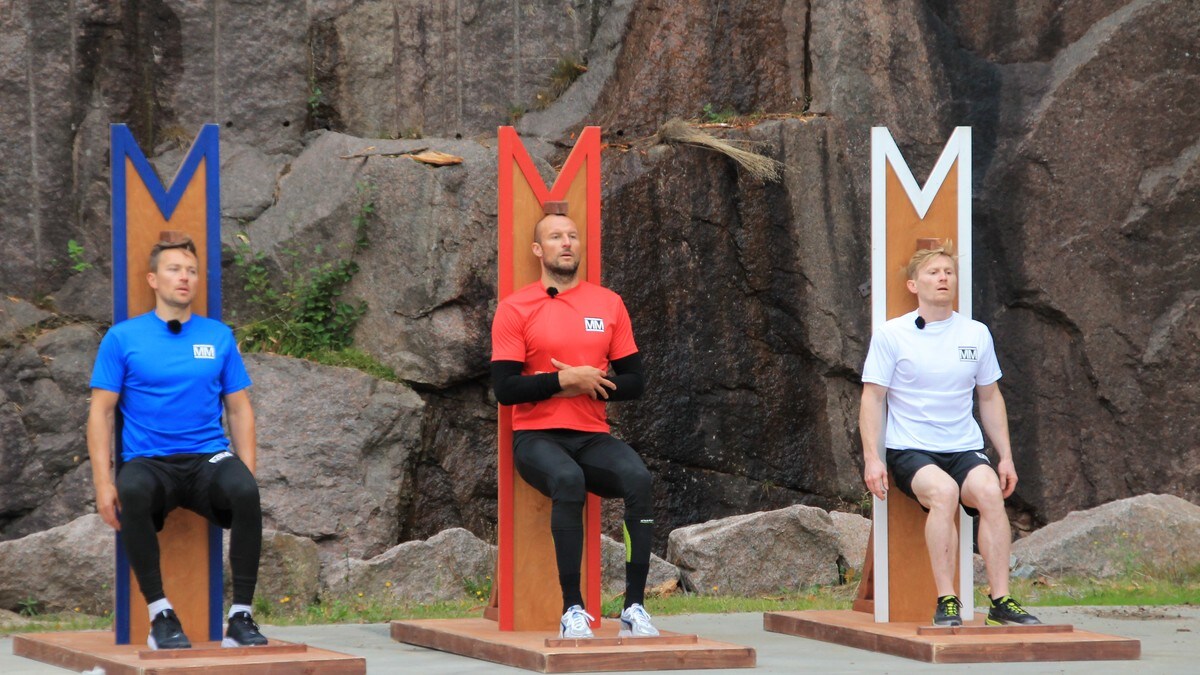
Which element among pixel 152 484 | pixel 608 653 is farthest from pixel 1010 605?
pixel 152 484

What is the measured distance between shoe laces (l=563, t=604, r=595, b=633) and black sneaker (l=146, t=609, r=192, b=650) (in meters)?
1.31

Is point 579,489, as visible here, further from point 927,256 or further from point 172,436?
point 927,256

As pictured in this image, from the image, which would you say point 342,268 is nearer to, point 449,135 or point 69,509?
point 449,135

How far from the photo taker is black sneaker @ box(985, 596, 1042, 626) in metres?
6.00

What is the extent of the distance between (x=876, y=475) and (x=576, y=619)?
4.64 feet

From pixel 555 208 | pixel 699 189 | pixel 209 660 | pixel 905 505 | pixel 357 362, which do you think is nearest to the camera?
pixel 209 660

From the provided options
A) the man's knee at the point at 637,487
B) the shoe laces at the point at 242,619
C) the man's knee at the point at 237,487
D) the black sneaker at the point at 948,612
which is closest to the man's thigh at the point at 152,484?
the man's knee at the point at 237,487

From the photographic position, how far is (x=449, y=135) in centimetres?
1038

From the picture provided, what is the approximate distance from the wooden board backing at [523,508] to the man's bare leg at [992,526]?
1494mm

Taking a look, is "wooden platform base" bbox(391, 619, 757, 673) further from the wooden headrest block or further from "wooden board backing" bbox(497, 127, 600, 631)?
the wooden headrest block

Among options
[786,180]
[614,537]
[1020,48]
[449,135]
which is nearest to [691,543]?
[614,537]

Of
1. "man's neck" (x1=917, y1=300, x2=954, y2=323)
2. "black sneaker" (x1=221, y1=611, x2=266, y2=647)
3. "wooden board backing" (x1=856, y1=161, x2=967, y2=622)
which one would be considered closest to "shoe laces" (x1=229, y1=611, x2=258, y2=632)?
"black sneaker" (x1=221, y1=611, x2=266, y2=647)

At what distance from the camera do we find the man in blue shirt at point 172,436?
5441 millimetres

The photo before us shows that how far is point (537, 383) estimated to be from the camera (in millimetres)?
6008
